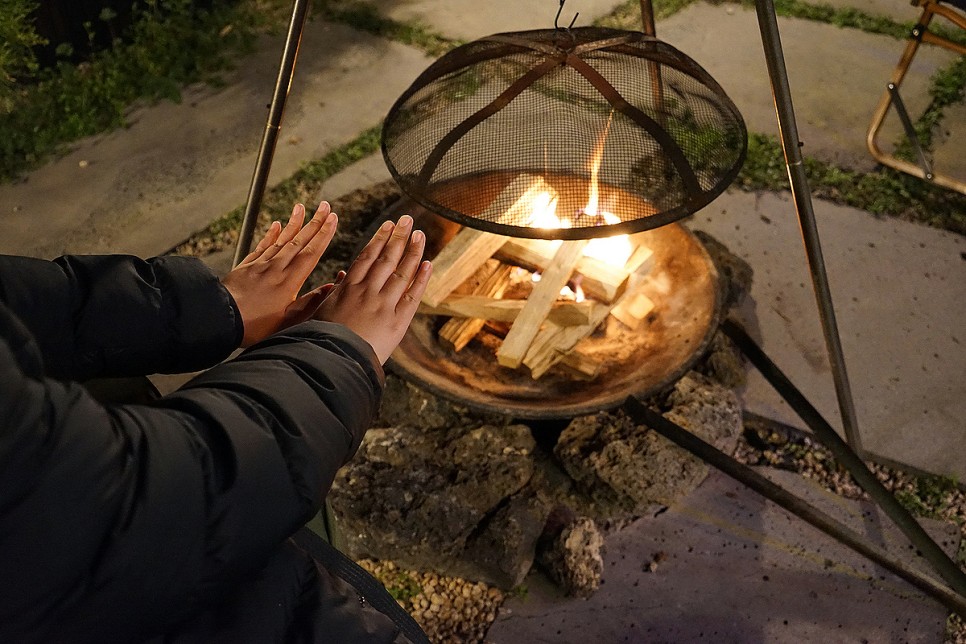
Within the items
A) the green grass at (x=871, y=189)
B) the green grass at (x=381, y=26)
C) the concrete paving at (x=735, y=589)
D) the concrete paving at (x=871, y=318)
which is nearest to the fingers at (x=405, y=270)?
the concrete paving at (x=735, y=589)

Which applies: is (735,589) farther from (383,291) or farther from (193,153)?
(193,153)

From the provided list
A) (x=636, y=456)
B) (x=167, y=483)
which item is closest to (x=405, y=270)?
(x=167, y=483)

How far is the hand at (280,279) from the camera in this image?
1.84 meters

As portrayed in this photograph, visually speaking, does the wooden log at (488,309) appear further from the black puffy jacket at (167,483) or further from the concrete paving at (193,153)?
the concrete paving at (193,153)

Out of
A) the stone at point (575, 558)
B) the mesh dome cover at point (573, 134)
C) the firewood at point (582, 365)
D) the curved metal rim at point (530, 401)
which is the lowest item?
the stone at point (575, 558)

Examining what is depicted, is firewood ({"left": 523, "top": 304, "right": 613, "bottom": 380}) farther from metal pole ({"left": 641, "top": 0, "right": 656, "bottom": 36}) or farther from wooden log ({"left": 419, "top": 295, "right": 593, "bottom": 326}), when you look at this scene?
metal pole ({"left": 641, "top": 0, "right": 656, "bottom": 36})

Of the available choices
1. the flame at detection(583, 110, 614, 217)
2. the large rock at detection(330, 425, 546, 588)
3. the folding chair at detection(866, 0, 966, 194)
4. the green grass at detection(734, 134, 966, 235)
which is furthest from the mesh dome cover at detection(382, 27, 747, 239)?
the folding chair at detection(866, 0, 966, 194)

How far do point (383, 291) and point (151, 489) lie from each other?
74 centimetres

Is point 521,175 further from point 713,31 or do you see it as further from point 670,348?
point 713,31

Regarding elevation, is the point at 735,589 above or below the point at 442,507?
below

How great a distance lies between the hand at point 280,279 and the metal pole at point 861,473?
1.51 meters

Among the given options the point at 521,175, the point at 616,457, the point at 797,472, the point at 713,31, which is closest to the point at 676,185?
the point at 521,175

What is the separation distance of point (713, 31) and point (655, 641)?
4.09 meters

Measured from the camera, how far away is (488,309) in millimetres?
2611
